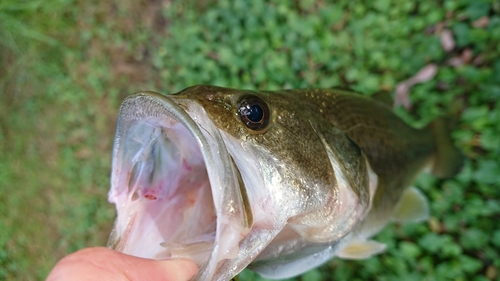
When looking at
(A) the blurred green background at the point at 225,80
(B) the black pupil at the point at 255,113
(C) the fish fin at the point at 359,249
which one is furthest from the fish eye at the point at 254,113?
(A) the blurred green background at the point at 225,80

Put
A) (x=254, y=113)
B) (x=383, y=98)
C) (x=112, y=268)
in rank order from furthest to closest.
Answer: (x=383, y=98)
(x=254, y=113)
(x=112, y=268)

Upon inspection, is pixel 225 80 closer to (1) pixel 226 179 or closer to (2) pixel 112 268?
(1) pixel 226 179

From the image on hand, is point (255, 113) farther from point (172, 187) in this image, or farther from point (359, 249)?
point (359, 249)

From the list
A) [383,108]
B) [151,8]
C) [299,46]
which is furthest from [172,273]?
[151,8]

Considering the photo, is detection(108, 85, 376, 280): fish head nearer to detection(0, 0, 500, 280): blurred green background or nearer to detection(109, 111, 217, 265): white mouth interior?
detection(109, 111, 217, 265): white mouth interior

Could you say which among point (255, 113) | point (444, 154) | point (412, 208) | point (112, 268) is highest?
point (255, 113)

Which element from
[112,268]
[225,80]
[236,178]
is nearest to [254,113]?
[236,178]

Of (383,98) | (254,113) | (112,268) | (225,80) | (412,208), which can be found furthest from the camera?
(225,80)

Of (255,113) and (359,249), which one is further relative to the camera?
(359,249)

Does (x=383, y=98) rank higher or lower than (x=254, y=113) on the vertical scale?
lower
